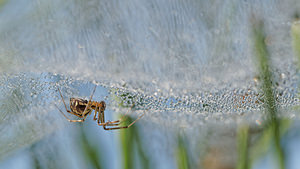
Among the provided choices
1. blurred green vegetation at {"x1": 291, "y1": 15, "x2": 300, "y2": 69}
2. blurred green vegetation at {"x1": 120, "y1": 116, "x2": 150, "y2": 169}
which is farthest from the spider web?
blurred green vegetation at {"x1": 120, "y1": 116, "x2": 150, "y2": 169}

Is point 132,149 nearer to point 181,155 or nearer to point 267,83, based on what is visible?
point 181,155

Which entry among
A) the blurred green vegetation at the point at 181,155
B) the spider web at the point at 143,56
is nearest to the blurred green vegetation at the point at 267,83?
the spider web at the point at 143,56

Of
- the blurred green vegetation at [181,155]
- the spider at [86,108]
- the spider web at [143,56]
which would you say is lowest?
the blurred green vegetation at [181,155]

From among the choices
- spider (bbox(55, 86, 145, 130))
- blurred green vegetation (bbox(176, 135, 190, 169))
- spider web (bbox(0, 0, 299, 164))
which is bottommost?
blurred green vegetation (bbox(176, 135, 190, 169))

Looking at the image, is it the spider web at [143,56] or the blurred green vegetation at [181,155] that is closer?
the spider web at [143,56]

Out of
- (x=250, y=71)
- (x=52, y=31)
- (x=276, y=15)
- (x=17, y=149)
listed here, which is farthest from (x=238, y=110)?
(x=17, y=149)

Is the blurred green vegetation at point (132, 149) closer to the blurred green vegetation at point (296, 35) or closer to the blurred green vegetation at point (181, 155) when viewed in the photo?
the blurred green vegetation at point (181, 155)

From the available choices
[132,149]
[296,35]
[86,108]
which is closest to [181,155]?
[132,149]

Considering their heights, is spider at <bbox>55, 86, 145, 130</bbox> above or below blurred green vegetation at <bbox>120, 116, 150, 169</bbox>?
above

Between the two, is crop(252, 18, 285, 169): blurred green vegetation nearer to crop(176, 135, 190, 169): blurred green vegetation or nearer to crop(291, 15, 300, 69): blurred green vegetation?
crop(291, 15, 300, 69): blurred green vegetation

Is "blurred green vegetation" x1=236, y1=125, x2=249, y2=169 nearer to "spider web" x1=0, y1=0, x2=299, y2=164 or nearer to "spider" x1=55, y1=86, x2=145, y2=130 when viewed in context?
"spider web" x1=0, y1=0, x2=299, y2=164

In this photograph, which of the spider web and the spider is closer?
the spider web
